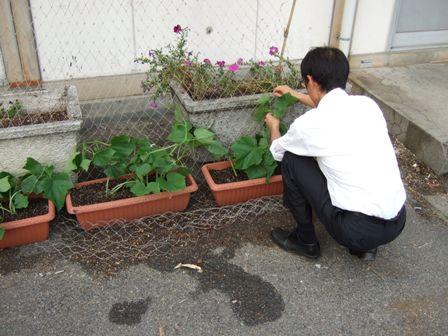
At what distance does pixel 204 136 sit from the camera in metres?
3.28

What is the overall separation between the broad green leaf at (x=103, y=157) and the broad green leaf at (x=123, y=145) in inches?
2.4

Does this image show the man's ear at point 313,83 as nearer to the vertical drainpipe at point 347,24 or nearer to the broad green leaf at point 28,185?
the broad green leaf at point 28,185

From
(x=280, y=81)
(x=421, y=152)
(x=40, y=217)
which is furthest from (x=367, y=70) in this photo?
(x=40, y=217)

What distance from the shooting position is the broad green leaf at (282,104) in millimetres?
3352

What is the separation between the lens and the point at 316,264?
299cm

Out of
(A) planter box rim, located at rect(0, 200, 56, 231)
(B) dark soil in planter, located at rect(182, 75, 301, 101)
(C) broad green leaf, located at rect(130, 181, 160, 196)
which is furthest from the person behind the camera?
(B) dark soil in planter, located at rect(182, 75, 301, 101)

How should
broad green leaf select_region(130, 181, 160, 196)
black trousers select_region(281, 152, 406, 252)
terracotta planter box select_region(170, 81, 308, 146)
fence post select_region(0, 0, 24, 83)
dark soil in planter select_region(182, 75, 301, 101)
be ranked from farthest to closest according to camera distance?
fence post select_region(0, 0, 24, 83) → dark soil in planter select_region(182, 75, 301, 101) → terracotta planter box select_region(170, 81, 308, 146) → broad green leaf select_region(130, 181, 160, 196) → black trousers select_region(281, 152, 406, 252)

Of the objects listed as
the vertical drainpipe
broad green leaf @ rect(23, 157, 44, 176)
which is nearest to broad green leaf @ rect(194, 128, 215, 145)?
broad green leaf @ rect(23, 157, 44, 176)

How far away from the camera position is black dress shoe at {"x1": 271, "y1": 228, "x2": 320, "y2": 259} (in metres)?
3.02

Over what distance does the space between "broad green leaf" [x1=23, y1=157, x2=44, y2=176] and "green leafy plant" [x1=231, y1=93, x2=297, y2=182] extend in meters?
1.28

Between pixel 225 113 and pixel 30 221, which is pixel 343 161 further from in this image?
pixel 30 221

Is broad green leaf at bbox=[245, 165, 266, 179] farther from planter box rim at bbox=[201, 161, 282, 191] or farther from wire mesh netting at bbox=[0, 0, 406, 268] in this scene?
wire mesh netting at bbox=[0, 0, 406, 268]

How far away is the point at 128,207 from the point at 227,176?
777 millimetres

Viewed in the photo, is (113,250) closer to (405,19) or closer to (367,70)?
(367,70)
